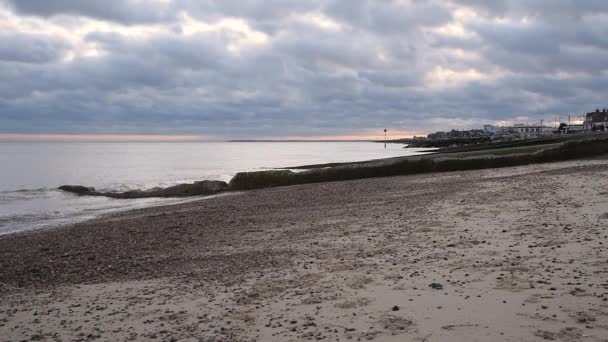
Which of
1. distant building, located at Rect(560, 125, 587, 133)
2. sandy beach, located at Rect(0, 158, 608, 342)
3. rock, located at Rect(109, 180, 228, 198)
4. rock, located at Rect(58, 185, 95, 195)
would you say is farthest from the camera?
distant building, located at Rect(560, 125, 587, 133)

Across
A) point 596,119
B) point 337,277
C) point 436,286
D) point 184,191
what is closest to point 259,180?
point 184,191

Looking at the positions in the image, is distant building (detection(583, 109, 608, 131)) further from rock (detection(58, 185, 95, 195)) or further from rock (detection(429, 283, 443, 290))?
rock (detection(429, 283, 443, 290))

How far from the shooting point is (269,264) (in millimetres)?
8109

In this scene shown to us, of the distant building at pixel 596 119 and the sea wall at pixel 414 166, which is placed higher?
the distant building at pixel 596 119

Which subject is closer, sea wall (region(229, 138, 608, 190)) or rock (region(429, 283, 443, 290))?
rock (region(429, 283, 443, 290))

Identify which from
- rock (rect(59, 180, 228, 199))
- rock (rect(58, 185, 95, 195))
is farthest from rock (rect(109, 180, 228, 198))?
rock (rect(58, 185, 95, 195))

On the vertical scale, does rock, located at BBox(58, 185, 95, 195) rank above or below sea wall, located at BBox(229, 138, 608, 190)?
below

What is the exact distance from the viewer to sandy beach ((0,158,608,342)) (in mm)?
5020

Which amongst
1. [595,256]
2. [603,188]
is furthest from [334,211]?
[595,256]

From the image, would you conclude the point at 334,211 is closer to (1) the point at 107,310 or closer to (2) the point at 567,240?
(2) the point at 567,240

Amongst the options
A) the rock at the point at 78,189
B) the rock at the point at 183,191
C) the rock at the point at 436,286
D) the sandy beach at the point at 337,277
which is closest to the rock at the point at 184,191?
the rock at the point at 183,191

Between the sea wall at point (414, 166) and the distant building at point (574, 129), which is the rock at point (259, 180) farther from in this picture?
the distant building at point (574, 129)

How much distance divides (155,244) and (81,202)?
16007 millimetres

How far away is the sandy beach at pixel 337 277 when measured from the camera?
5.02 m
